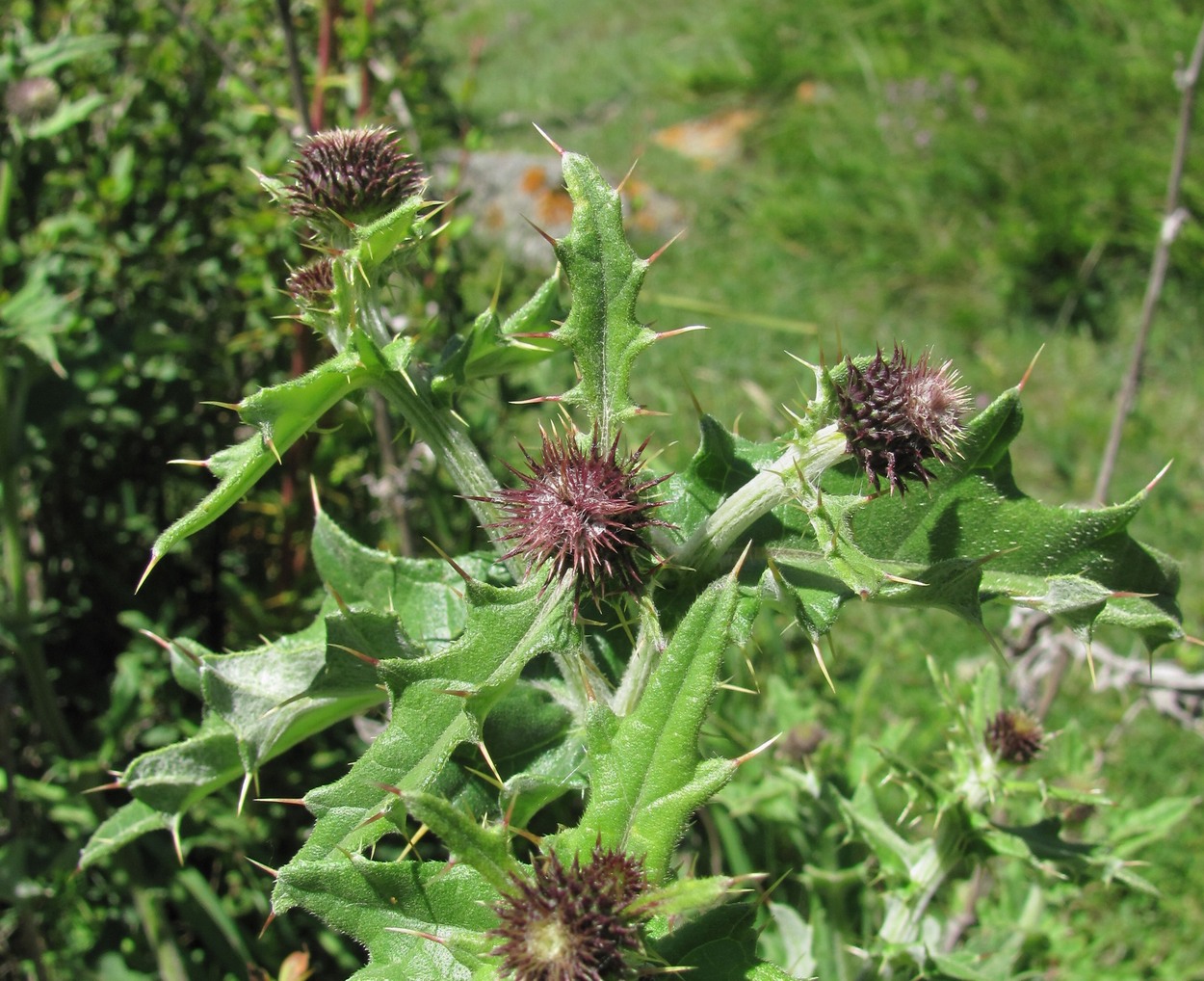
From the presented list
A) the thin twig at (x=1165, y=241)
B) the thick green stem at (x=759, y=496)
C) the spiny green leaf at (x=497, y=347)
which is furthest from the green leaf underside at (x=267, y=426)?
the thin twig at (x=1165, y=241)

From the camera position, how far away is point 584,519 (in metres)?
1.21

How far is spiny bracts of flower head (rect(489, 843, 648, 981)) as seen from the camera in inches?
40.0

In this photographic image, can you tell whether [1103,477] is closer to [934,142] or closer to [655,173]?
[934,142]

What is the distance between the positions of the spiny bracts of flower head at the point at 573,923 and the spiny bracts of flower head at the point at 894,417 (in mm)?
559

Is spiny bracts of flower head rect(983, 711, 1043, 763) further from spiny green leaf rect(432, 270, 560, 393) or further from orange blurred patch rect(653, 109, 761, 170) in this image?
orange blurred patch rect(653, 109, 761, 170)

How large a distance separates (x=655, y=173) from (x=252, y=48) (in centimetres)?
553

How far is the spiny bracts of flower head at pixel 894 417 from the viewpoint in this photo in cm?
124

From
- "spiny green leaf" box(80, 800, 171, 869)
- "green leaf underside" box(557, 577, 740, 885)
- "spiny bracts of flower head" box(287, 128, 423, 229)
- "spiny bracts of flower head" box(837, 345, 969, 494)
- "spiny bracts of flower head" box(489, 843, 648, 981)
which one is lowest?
"spiny green leaf" box(80, 800, 171, 869)

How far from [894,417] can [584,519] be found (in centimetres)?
40

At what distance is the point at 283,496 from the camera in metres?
3.19

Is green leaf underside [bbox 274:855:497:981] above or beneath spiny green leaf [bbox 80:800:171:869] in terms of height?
above

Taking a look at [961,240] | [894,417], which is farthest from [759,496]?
[961,240]

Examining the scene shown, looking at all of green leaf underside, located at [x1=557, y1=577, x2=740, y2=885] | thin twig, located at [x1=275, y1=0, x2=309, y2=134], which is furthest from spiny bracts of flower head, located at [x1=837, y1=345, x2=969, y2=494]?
thin twig, located at [x1=275, y1=0, x2=309, y2=134]

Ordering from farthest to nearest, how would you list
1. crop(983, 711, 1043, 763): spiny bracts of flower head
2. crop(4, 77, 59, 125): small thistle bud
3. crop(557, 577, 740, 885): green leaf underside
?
1. crop(4, 77, 59, 125): small thistle bud
2. crop(983, 711, 1043, 763): spiny bracts of flower head
3. crop(557, 577, 740, 885): green leaf underside
